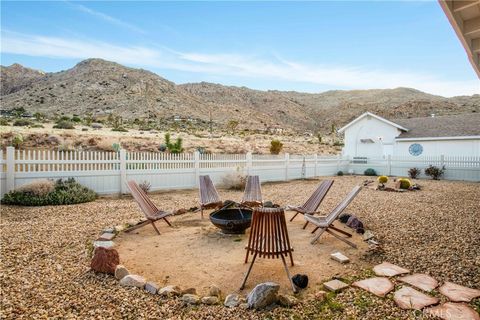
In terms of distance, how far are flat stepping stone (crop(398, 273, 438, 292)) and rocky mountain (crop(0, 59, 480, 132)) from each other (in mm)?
44552

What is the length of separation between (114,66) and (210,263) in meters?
66.0

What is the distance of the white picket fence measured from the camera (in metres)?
8.88

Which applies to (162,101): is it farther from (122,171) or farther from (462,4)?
(462,4)

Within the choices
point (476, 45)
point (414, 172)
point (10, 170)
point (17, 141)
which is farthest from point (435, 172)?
point (17, 141)

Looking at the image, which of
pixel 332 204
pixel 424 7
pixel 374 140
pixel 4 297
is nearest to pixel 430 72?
pixel 374 140

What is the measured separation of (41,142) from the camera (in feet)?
70.4

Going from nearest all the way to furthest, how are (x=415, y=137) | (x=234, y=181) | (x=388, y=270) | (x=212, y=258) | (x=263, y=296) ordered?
(x=263, y=296) → (x=388, y=270) → (x=212, y=258) → (x=234, y=181) → (x=415, y=137)

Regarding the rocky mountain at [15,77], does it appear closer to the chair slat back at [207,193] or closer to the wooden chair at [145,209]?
the chair slat back at [207,193]

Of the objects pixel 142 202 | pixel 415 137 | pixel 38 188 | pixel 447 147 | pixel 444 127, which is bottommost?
pixel 38 188

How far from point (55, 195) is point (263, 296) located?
7.63 m

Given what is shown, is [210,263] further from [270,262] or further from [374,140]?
[374,140]

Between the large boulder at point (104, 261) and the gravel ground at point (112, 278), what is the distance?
113mm

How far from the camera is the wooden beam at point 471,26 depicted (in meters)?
4.11

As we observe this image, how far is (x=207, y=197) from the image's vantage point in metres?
7.79
